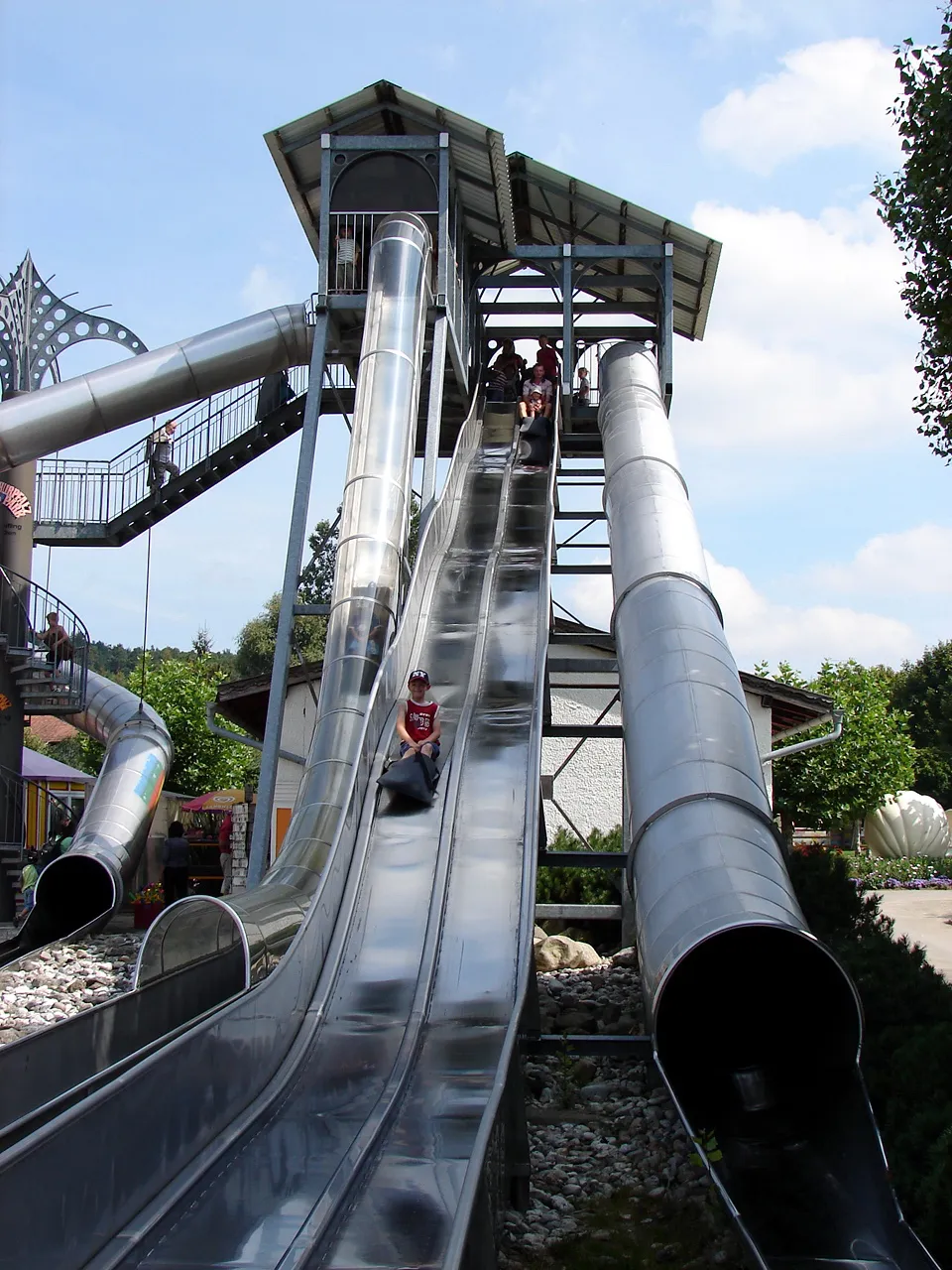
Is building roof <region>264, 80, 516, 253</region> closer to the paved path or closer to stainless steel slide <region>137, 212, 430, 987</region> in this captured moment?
stainless steel slide <region>137, 212, 430, 987</region>

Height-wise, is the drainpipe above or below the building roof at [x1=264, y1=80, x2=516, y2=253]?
below

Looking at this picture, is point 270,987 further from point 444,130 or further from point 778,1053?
point 444,130

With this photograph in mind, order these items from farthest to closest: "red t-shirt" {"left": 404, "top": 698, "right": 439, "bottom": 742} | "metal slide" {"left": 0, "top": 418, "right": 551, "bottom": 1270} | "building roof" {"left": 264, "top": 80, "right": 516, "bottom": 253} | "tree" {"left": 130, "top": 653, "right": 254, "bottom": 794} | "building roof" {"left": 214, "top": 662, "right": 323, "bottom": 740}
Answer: "tree" {"left": 130, "top": 653, "right": 254, "bottom": 794} < "building roof" {"left": 214, "top": 662, "right": 323, "bottom": 740} < "building roof" {"left": 264, "top": 80, "right": 516, "bottom": 253} < "red t-shirt" {"left": 404, "top": 698, "right": 439, "bottom": 742} < "metal slide" {"left": 0, "top": 418, "right": 551, "bottom": 1270}

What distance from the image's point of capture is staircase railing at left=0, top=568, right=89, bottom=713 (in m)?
21.0

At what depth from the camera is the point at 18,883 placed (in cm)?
2084

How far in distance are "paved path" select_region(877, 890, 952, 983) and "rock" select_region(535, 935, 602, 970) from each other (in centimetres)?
316

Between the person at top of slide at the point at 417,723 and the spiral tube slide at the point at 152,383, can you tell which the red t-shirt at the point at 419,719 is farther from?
the spiral tube slide at the point at 152,383

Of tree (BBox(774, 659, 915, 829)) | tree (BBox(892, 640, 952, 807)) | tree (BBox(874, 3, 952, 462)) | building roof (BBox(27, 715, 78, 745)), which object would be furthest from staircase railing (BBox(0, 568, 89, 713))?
building roof (BBox(27, 715, 78, 745))

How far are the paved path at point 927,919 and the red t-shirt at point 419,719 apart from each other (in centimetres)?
482

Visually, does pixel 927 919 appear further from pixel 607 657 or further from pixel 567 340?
pixel 567 340

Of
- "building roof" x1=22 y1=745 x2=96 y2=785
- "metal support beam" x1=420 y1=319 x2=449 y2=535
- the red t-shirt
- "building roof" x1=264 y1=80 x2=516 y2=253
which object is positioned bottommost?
"building roof" x1=22 y1=745 x2=96 y2=785

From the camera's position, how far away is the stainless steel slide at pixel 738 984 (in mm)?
6098

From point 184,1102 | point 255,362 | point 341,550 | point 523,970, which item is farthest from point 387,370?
point 184,1102

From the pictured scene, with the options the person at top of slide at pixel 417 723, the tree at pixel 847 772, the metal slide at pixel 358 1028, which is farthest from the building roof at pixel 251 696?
the tree at pixel 847 772
